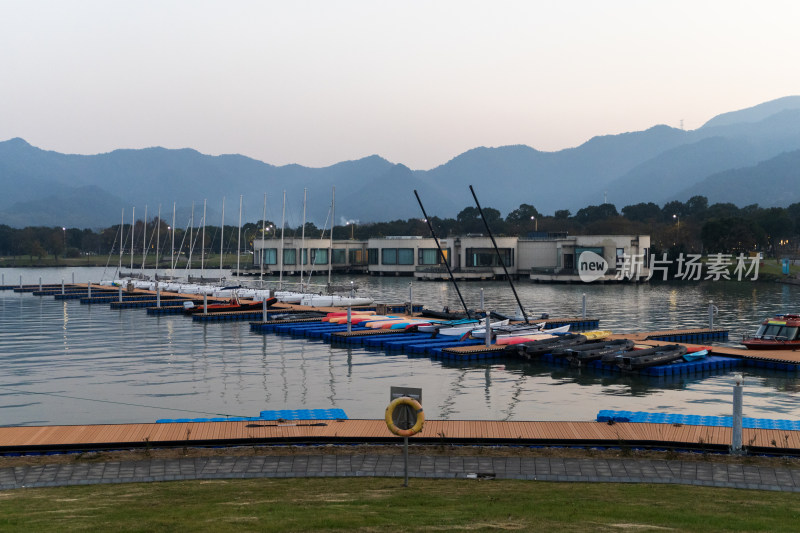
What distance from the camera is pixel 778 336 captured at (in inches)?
2008

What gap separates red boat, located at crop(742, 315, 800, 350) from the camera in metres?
50.2

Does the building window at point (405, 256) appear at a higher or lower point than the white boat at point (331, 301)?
higher

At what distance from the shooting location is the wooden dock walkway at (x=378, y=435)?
24312 mm

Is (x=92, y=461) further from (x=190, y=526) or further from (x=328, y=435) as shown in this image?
(x=190, y=526)

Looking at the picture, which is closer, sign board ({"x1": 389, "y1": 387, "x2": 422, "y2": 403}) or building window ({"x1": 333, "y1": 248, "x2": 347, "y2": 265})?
sign board ({"x1": 389, "y1": 387, "x2": 422, "y2": 403})

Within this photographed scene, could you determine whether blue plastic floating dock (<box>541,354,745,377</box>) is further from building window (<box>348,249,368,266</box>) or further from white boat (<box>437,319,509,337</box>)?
building window (<box>348,249,368,266</box>)

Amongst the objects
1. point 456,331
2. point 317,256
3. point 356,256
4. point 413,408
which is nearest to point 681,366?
point 456,331

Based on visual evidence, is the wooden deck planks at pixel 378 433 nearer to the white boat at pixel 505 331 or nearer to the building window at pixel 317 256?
the white boat at pixel 505 331

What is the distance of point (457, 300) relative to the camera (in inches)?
4033

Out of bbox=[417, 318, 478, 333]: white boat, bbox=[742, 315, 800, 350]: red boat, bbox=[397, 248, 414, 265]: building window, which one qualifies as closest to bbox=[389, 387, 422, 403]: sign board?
bbox=[742, 315, 800, 350]: red boat

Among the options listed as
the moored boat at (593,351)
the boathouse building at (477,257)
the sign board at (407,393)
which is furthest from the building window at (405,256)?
the sign board at (407,393)

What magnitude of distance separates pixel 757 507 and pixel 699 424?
10.9m

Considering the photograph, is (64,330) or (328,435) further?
(64,330)

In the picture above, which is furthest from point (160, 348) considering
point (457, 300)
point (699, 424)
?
point (457, 300)
